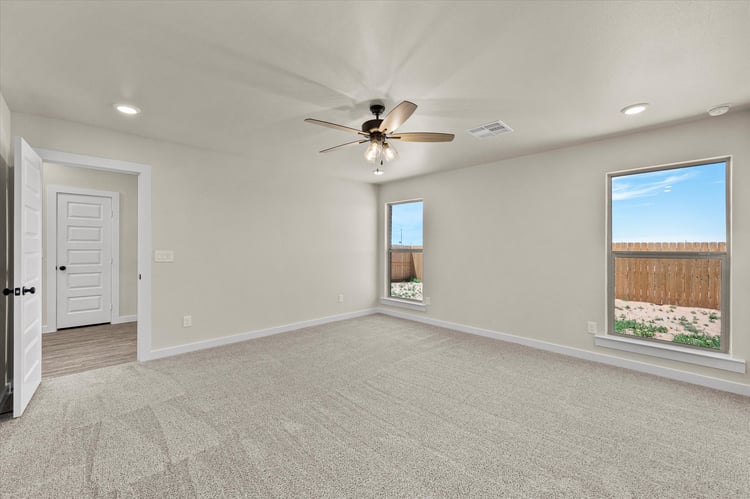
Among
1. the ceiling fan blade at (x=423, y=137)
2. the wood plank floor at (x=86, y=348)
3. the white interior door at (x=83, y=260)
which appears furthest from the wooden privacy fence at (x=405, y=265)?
the white interior door at (x=83, y=260)

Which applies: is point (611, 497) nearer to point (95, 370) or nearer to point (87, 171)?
point (95, 370)

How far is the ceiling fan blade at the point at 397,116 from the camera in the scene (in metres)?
2.14

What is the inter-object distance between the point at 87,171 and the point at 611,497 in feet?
22.9

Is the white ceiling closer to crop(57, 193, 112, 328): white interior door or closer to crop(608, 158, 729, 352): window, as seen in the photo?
crop(608, 158, 729, 352): window

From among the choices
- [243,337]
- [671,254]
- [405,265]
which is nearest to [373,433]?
[243,337]

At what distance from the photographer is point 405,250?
5820 mm

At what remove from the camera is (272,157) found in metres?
4.28

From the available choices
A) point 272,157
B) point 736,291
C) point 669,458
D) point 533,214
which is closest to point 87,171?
point 272,157

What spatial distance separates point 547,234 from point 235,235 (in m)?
3.94

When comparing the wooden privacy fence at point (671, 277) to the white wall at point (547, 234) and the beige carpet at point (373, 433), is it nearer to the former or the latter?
the white wall at point (547, 234)

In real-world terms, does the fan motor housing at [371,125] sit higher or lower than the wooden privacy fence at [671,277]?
higher

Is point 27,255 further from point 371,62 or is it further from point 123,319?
point 123,319

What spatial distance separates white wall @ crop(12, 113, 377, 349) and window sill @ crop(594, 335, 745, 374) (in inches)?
143

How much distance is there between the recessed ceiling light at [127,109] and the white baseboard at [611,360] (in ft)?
14.6
